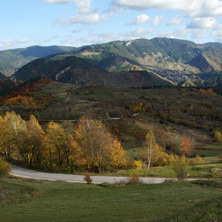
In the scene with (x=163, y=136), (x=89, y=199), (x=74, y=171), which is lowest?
(x=163, y=136)

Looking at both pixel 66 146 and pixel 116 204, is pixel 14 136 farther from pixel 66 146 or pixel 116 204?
pixel 116 204

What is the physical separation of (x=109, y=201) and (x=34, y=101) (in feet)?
552

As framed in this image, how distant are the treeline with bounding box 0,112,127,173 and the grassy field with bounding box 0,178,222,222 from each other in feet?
64.3

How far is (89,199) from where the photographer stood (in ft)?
81.8

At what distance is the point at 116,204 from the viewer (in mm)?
21859

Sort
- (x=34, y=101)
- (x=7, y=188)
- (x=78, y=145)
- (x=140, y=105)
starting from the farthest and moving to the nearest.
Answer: (x=34, y=101) → (x=140, y=105) → (x=78, y=145) → (x=7, y=188)

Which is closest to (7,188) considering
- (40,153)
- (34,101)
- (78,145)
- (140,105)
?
(78,145)

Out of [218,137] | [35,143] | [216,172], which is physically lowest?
[218,137]

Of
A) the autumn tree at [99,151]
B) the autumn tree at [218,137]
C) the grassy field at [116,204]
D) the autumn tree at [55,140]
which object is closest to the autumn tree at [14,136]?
the autumn tree at [55,140]

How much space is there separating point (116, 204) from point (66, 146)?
35549mm

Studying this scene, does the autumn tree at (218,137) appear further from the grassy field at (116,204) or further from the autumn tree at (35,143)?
the grassy field at (116,204)


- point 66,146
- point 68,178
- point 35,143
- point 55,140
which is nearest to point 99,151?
point 66,146

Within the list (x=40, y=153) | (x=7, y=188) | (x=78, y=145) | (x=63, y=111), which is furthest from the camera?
(x=63, y=111)

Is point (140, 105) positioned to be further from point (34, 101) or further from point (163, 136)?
point (34, 101)
